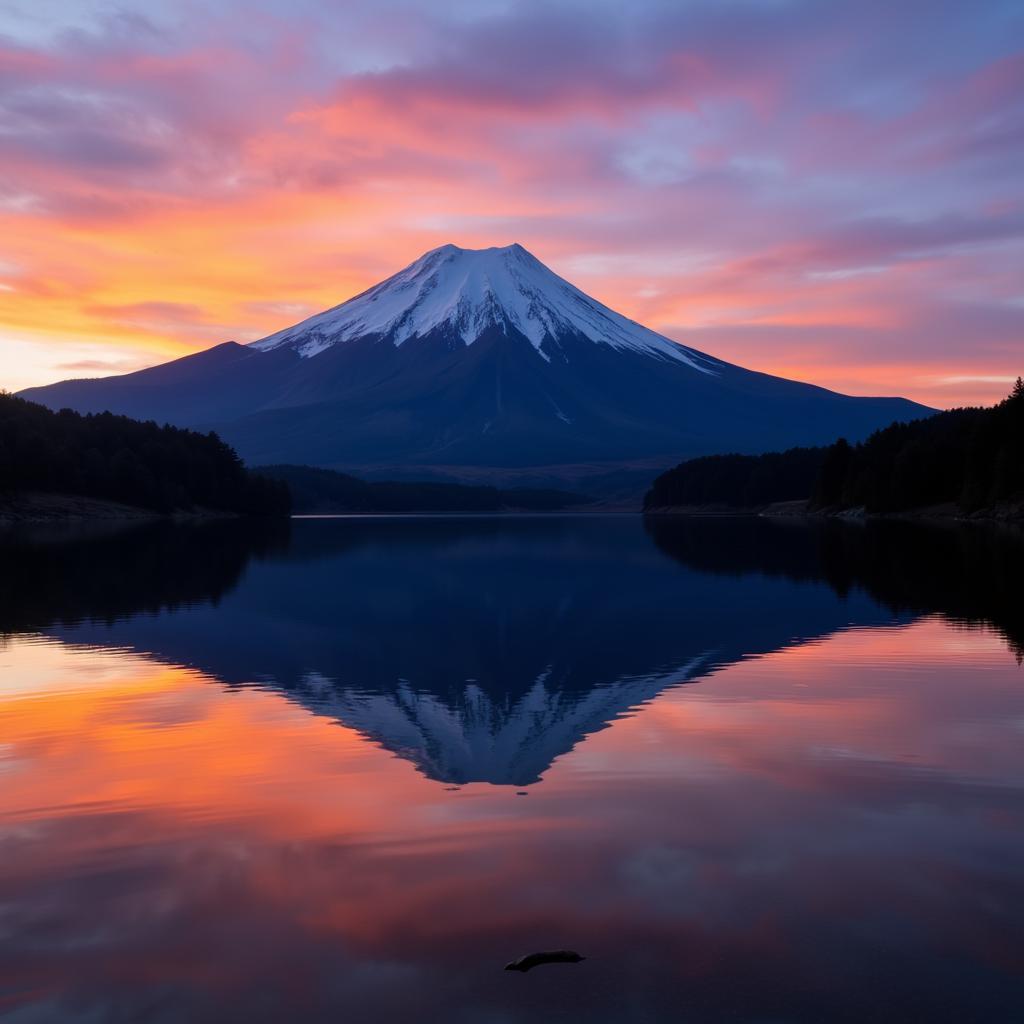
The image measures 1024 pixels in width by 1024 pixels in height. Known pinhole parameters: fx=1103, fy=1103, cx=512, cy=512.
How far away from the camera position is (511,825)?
501 inches

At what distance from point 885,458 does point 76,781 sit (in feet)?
465

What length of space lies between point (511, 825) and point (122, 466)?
143 m

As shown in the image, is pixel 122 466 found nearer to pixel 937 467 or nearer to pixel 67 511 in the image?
pixel 67 511

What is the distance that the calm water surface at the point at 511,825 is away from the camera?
866 cm

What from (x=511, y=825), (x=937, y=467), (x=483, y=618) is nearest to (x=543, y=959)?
(x=511, y=825)

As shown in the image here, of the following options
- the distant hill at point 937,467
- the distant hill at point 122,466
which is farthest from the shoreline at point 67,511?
the distant hill at point 937,467

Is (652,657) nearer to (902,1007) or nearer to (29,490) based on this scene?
(902,1007)

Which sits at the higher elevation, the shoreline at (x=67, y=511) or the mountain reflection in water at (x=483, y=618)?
the shoreline at (x=67, y=511)

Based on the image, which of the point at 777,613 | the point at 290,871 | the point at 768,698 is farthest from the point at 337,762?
the point at 777,613

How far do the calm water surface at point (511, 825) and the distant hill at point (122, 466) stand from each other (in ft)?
350

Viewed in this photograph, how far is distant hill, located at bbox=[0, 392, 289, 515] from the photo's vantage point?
130 metres

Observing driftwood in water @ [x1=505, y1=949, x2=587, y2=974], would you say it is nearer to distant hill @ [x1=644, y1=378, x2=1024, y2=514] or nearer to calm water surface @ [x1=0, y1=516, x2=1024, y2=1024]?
calm water surface @ [x1=0, y1=516, x2=1024, y2=1024]

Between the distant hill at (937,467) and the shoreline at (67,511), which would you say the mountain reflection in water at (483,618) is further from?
the shoreline at (67,511)

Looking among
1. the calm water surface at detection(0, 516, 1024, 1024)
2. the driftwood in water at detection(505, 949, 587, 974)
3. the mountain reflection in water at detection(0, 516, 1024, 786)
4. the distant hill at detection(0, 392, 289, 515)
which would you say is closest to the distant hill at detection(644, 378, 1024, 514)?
the mountain reflection in water at detection(0, 516, 1024, 786)
